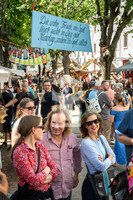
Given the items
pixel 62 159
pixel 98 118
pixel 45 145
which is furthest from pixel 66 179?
pixel 98 118

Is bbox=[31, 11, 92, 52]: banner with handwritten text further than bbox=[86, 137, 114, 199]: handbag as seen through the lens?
Yes

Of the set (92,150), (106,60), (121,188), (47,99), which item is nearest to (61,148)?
(92,150)

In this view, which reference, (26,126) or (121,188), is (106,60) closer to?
(26,126)

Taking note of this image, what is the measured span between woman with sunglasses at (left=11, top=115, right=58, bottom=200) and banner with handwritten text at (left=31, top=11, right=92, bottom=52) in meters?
1.54

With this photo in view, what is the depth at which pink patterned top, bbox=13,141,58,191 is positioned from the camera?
2.31 meters

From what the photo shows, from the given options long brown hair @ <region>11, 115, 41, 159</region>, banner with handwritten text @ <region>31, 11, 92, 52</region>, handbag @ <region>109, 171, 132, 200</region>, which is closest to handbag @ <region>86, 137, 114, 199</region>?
handbag @ <region>109, 171, 132, 200</region>

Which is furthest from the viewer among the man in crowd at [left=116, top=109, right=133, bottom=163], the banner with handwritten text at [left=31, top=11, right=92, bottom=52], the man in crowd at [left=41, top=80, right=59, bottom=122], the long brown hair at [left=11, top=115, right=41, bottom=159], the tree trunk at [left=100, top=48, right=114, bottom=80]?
the tree trunk at [left=100, top=48, right=114, bottom=80]

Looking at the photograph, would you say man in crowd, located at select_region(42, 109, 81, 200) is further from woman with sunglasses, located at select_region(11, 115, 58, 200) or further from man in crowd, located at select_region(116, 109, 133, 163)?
man in crowd, located at select_region(116, 109, 133, 163)

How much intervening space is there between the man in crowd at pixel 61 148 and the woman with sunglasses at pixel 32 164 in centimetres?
19

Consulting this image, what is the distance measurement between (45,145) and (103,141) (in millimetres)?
666

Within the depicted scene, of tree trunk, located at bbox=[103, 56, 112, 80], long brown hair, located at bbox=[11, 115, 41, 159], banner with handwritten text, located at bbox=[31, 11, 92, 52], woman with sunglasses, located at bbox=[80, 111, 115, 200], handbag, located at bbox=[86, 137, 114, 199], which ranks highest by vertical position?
banner with handwritten text, located at bbox=[31, 11, 92, 52]

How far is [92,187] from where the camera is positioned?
2.75 m

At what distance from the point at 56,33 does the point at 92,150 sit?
1912 mm

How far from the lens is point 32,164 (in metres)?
2.36
